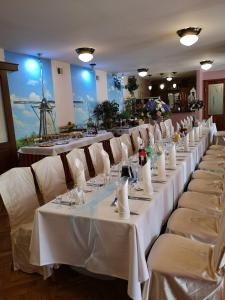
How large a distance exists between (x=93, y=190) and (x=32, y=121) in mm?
3311

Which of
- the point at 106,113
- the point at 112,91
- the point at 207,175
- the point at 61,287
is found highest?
the point at 112,91

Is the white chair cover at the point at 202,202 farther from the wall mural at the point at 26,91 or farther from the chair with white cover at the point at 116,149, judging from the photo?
the wall mural at the point at 26,91

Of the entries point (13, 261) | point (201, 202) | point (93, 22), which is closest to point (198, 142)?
point (201, 202)

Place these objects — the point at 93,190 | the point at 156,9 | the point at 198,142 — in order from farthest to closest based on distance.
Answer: the point at 198,142 → the point at 156,9 → the point at 93,190

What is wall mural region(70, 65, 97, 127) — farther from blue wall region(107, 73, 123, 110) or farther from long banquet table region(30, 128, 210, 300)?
long banquet table region(30, 128, 210, 300)

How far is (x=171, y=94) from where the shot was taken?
11.4 metres

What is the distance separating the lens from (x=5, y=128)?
4371mm

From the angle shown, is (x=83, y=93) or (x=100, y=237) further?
(x=83, y=93)

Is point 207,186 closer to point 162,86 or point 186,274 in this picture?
point 186,274

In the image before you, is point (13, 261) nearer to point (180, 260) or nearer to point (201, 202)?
point (180, 260)

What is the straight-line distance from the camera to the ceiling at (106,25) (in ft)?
8.93

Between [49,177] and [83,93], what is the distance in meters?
4.40

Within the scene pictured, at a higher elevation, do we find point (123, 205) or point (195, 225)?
point (123, 205)

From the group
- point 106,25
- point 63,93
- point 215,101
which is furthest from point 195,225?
point 215,101
